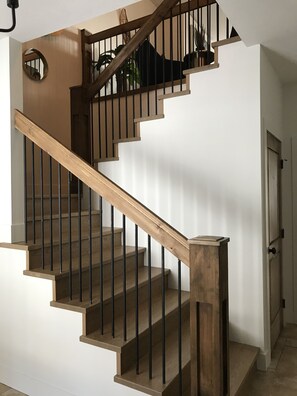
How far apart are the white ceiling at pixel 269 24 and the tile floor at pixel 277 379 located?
2.40 metres

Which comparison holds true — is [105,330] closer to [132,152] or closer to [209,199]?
[209,199]

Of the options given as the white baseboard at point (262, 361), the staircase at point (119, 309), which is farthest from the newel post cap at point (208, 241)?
the white baseboard at point (262, 361)

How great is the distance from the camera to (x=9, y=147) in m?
2.40

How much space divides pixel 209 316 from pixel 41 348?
4.35 ft

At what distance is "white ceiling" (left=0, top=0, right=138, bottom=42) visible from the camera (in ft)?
6.53

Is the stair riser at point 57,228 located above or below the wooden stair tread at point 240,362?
above

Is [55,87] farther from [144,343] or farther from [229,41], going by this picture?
[144,343]

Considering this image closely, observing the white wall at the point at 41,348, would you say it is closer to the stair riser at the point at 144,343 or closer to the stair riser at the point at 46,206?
the stair riser at the point at 144,343

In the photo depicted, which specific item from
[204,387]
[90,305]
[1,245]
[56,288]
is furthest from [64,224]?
[204,387]

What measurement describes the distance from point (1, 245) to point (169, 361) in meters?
1.44

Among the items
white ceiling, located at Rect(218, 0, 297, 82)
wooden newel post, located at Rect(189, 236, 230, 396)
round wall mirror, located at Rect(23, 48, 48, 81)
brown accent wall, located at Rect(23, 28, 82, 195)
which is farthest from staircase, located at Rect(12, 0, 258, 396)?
round wall mirror, located at Rect(23, 48, 48, 81)

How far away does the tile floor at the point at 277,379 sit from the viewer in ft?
7.36

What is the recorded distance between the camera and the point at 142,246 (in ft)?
10.4

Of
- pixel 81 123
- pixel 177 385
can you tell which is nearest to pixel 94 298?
pixel 177 385
